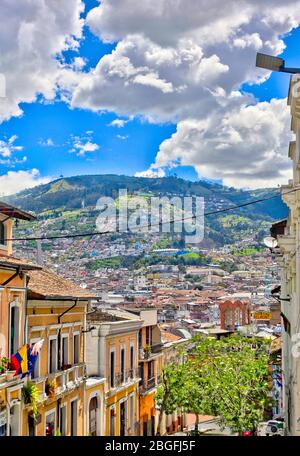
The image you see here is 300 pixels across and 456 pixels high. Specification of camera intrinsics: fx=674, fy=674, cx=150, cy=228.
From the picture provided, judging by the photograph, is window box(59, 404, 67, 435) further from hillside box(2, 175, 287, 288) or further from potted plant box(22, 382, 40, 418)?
hillside box(2, 175, 287, 288)

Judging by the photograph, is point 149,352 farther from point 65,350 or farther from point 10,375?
point 10,375

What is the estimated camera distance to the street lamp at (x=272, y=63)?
13.1m

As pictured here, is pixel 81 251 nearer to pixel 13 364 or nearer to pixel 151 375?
pixel 151 375

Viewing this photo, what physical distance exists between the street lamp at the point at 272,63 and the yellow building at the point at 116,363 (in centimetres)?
1732

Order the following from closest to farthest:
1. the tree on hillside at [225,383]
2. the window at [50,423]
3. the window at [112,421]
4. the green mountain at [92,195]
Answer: the window at [50,423], the tree on hillside at [225,383], the window at [112,421], the green mountain at [92,195]

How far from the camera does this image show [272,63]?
43.3ft

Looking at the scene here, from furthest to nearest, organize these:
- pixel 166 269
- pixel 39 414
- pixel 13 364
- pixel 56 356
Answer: pixel 166 269 → pixel 56 356 → pixel 39 414 → pixel 13 364

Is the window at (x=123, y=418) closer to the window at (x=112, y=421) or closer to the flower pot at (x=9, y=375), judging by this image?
the window at (x=112, y=421)

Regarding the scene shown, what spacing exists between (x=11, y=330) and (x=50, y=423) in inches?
197

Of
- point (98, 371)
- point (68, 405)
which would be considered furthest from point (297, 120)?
point (98, 371)

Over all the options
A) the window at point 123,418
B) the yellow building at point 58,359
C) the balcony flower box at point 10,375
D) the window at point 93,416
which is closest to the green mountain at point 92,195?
the window at point 123,418
